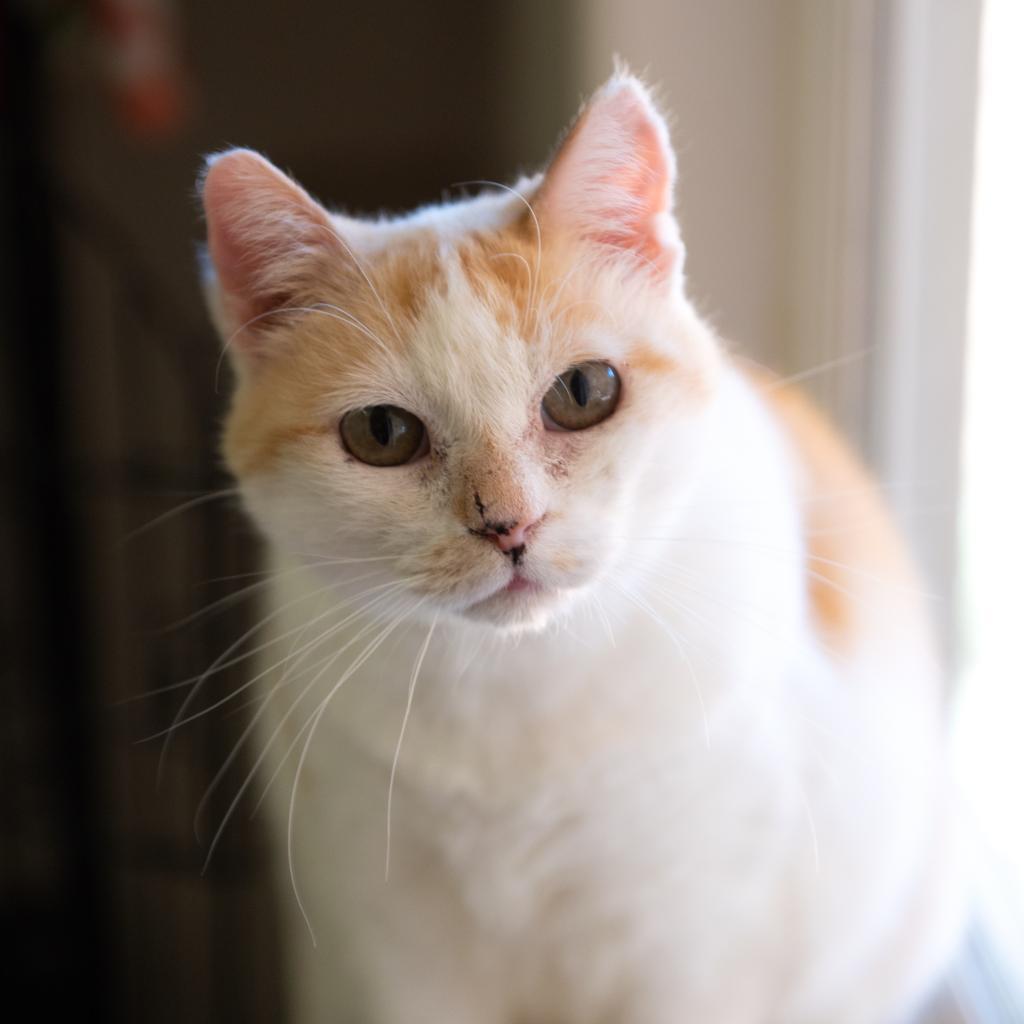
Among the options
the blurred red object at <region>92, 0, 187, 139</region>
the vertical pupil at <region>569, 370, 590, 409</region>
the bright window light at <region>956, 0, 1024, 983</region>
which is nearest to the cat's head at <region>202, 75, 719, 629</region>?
the vertical pupil at <region>569, 370, 590, 409</region>

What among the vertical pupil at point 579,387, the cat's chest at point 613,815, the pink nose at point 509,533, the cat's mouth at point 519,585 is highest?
the vertical pupil at point 579,387

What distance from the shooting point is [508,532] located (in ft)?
1.95

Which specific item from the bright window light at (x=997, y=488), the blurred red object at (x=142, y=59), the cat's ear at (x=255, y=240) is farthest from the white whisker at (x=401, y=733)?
the blurred red object at (x=142, y=59)

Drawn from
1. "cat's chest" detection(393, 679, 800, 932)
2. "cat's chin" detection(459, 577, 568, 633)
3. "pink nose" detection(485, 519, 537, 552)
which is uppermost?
"pink nose" detection(485, 519, 537, 552)

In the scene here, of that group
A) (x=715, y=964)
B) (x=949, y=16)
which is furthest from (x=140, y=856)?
(x=949, y=16)

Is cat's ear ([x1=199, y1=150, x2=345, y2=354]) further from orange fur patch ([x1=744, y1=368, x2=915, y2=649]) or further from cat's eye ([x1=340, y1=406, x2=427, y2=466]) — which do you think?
orange fur patch ([x1=744, y1=368, x2=915, y2=649])

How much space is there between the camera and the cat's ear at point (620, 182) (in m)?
0.59

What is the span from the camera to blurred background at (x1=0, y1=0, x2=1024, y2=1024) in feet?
3.22

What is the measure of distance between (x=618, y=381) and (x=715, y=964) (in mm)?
446

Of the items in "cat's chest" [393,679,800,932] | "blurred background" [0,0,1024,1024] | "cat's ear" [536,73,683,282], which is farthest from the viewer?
"blurred background" [0,0,1024,1024]

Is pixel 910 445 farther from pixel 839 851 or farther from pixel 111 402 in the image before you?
pixel 111 402

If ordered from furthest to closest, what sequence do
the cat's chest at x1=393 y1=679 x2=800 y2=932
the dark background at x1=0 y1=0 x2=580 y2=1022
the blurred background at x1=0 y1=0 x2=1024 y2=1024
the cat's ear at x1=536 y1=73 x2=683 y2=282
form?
the dark background at x1=0 y1=0 x2=580 y2=1022
the blurred background at x1=0 y1=0 x2=1024 y2=1024
the cat's chest at x1=393 y1=679 x2=800 y2=932
the cat's ear at x1=536 y1=73 x2=683 y2=282

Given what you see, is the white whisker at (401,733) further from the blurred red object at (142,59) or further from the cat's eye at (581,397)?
the blurred red object at (142,59)

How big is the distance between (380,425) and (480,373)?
0.08 metres
